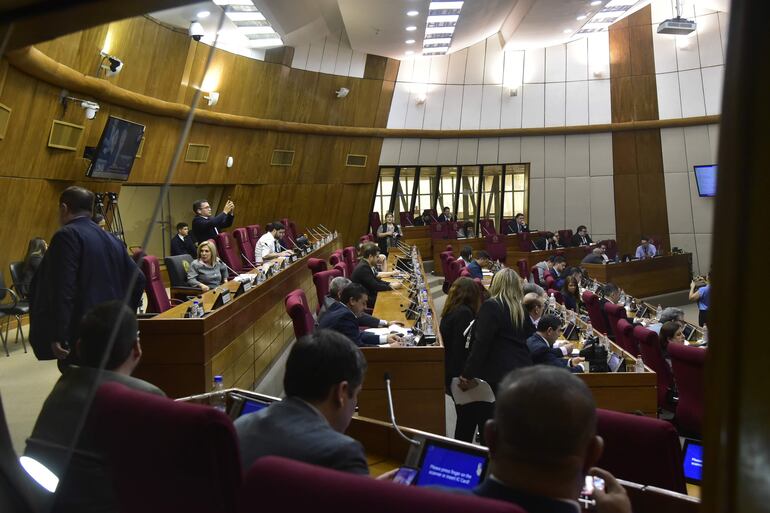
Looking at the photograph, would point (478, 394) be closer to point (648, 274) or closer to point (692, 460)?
point (692, 460)

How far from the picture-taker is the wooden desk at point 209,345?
4000 mm

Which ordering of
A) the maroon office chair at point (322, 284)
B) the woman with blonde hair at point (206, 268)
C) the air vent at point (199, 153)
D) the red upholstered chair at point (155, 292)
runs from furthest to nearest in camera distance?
the air vent at point (199, 153), the woman with blonde hair at point (206, 268), the maroon office chair at point (322, 284), the red upholstered chair at point (155, 292)

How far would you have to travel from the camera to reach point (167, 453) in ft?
3.88

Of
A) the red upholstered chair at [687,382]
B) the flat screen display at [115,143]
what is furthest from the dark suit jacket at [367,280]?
the red upholstered chair at [687,382]

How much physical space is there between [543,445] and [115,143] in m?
7.61

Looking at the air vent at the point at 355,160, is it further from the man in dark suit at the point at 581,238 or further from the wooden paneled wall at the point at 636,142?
the wooden paneled wall at the point at 636,142

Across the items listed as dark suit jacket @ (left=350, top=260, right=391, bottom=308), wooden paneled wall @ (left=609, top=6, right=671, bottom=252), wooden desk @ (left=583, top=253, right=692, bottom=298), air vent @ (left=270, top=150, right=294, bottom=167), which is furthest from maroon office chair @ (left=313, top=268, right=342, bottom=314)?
wooden paneled wall @ (left=609, top=6, right=671, bottom=252)

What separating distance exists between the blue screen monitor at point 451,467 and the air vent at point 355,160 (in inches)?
511

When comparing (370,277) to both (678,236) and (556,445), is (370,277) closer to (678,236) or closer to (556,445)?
(556,445)

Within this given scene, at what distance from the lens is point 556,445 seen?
1.06m

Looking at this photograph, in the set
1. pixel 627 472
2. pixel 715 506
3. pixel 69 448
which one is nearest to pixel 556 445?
pixel 715 506

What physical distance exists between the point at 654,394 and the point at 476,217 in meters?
13.0

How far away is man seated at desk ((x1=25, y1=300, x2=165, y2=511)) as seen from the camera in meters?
1.35

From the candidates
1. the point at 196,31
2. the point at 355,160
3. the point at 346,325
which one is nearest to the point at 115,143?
the point at 346,325
